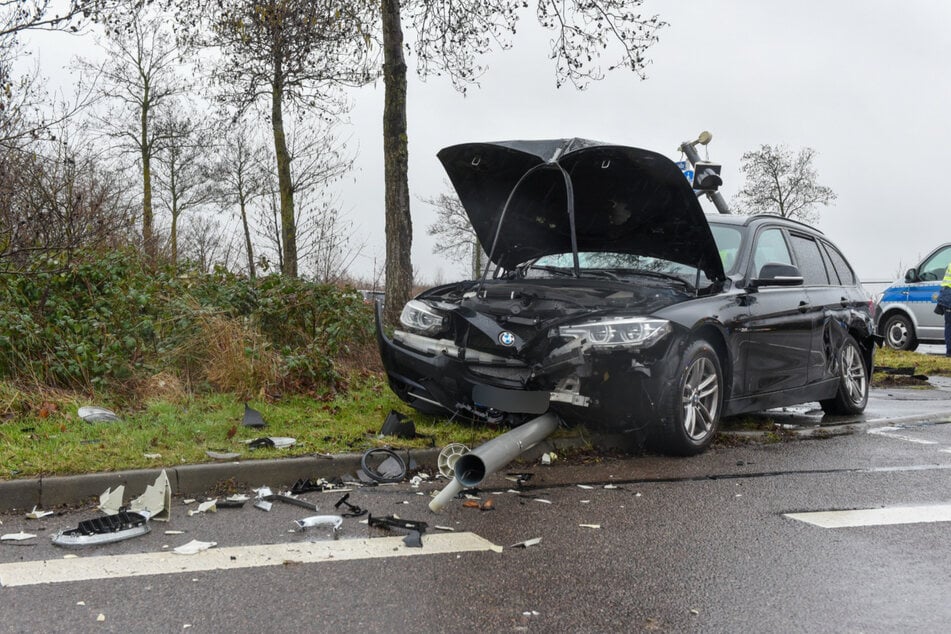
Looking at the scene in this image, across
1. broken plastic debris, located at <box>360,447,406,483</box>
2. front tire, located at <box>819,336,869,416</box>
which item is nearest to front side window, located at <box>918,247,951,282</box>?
front tire, located at <box>819,336,869,416</box>

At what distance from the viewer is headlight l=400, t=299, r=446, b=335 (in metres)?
5.82

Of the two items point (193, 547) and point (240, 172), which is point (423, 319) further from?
point (240, 172)

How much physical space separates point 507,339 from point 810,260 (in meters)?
3.55

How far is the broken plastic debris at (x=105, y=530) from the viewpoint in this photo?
3840 mm

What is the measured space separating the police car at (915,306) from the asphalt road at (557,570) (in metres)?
11.4

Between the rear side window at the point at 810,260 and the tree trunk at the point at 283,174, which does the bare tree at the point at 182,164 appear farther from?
the rear side window at the point at 810,260

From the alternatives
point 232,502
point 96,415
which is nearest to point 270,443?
point 232,502

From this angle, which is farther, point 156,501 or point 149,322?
point 149,322

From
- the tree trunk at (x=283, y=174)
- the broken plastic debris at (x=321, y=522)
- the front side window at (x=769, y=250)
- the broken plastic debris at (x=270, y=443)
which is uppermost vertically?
the tree trunk at (x=283, y=174)

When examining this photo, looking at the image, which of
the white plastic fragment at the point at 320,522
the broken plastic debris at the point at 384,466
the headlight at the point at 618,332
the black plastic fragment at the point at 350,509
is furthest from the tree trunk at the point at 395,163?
the white plastic fragment at the point at 320,522

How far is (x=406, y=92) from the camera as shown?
A: 9773 millimetres

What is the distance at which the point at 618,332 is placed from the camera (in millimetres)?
5254

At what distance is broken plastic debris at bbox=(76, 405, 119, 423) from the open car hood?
10.2ft

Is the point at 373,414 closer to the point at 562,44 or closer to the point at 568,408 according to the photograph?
the point at 568,408
